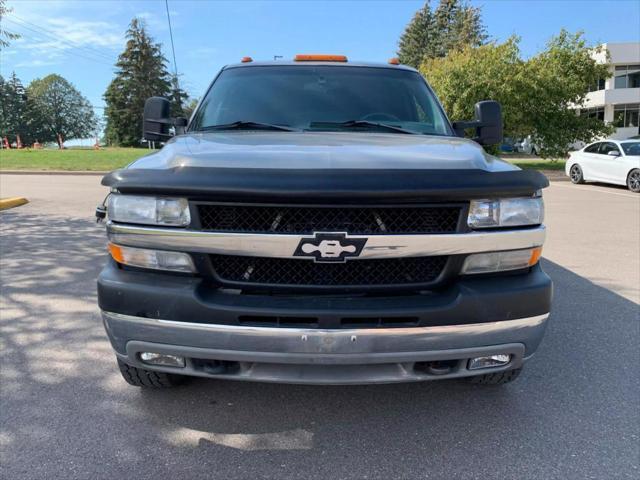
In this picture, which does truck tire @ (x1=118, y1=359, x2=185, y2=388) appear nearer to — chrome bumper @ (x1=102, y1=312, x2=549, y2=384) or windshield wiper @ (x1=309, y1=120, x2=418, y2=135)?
chrome bumper @ (x1=102, y1=312, x2=549, y2=384)

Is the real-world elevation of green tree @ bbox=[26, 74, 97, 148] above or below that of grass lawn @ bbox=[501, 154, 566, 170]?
above

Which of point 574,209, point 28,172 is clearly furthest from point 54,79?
point 574,209

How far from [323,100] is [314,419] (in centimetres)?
216

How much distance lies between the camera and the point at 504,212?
2277 millimetres

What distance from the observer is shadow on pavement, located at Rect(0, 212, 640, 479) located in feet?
7.76

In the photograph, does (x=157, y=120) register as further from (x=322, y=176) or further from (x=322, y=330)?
(x=322, y=330)

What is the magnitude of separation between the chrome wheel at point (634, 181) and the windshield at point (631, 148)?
735mm

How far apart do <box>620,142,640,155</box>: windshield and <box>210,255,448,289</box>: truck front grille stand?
51.1ft

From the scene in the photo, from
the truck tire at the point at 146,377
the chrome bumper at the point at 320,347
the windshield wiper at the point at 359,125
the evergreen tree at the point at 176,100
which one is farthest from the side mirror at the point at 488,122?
the evergreen tree at the point at 176,100

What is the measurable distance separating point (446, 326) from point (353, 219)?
60 centimetres

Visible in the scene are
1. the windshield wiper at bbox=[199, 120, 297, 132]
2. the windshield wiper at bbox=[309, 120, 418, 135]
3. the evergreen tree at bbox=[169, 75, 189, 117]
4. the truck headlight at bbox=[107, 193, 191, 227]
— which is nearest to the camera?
the truck headlight at bbox=[107, 193, 191, 227]

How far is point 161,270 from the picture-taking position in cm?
228

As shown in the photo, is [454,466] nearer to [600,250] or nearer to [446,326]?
[446,326]

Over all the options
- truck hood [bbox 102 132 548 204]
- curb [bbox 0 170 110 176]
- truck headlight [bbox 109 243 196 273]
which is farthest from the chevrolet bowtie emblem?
curb [bbox 0 170 110 176]
